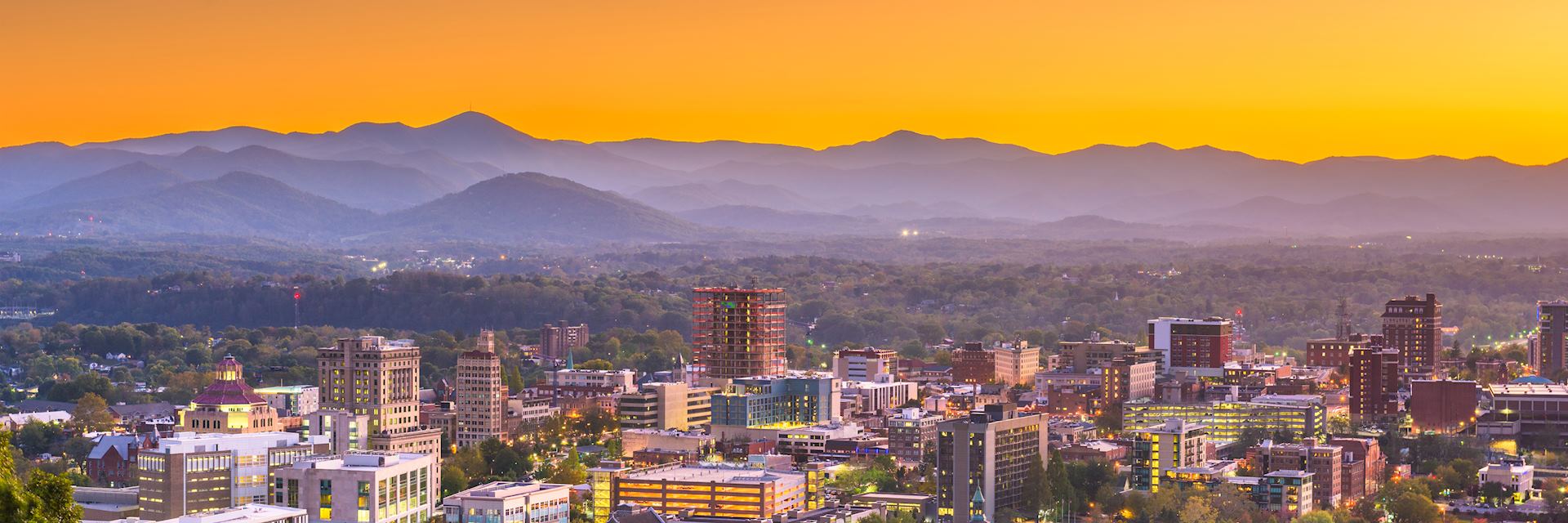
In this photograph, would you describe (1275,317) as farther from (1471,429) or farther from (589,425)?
(589,425)

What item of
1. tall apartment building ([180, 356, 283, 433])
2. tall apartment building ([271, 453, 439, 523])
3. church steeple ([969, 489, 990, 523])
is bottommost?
church steeple ([969, 489, 990, 523])

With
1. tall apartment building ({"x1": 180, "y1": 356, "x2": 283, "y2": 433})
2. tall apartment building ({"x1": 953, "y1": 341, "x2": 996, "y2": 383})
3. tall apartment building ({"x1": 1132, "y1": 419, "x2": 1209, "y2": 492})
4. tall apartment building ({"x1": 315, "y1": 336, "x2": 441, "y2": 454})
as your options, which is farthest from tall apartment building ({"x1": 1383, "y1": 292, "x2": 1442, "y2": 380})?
tall apartment building ({"x1": 180, "y1": 356, "x2": 283, "y2": 433})

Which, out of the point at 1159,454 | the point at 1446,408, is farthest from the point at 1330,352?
the point at 1159,454

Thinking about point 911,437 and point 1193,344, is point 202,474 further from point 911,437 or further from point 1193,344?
point 1193,344

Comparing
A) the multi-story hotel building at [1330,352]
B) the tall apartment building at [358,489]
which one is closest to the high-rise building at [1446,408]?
the multi-story hotel building at [1330,352]

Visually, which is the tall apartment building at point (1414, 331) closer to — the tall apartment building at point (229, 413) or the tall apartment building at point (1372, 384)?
the tall apartment building at point (1372, 384)

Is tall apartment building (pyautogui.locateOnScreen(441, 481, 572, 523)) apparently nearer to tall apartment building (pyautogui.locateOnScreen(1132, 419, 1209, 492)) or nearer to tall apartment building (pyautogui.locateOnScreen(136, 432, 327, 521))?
tall apartment building (pyautogui.locateOnScreen(136, 432, 327, 521))

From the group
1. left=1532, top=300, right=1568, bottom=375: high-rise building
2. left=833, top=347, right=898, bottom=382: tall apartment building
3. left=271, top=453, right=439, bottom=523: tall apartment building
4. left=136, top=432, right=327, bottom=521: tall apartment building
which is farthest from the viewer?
left=1532, top=300, right=1568, bottom=375: high-rise building
